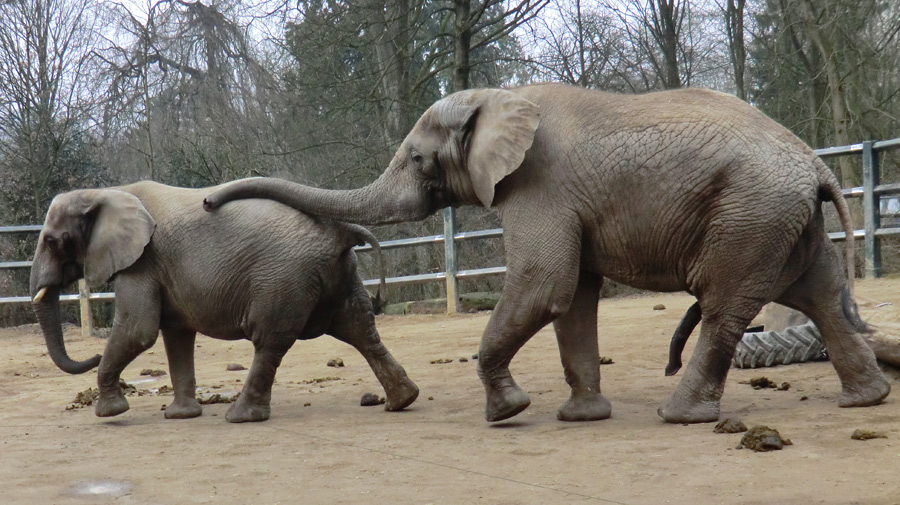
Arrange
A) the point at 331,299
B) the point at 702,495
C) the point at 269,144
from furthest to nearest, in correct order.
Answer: the point at 269,144 < the point at 331,299 < the point at 702,495

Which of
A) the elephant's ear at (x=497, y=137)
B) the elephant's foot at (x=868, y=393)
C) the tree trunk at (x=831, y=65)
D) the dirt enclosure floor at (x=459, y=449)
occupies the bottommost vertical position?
the dirt enclosure floor at (x=459, y=449)

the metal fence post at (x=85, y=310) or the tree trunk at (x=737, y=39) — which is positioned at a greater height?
the tree trunk at (x=737, y=39)

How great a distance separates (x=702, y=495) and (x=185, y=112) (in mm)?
19936

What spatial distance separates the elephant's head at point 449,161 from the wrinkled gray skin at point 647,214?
1 cm

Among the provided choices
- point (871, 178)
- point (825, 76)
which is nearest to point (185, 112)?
point (825, 76)

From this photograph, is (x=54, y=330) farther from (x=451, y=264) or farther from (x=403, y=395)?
(x=451, y=264)

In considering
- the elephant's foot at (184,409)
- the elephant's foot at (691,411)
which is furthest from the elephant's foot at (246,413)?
the elephant's foot at (691,411)

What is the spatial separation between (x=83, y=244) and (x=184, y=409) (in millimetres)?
1327

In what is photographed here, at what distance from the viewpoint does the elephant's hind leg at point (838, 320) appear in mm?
5117

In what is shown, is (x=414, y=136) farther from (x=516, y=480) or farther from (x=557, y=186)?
(x=516, y=480)

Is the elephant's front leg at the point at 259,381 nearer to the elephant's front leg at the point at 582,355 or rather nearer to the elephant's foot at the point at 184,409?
the elephant's foot at the point at 184,409

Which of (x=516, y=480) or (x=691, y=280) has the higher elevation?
(x=691, y=280)

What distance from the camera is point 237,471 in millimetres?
4461

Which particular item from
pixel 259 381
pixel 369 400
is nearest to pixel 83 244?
pixel 259 381
